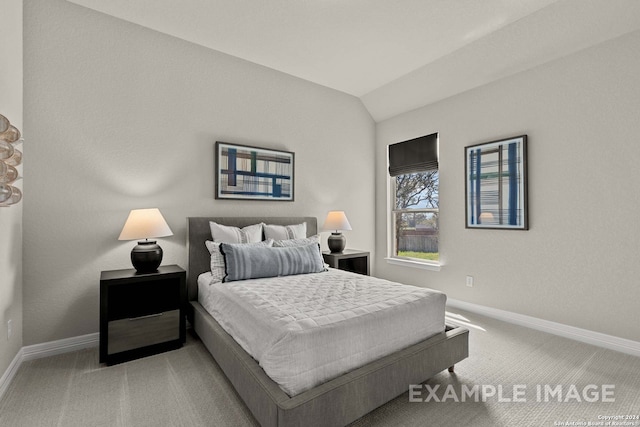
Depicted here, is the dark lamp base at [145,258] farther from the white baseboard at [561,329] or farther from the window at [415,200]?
the white baseboard at [561,329]

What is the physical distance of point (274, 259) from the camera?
8.87 ft

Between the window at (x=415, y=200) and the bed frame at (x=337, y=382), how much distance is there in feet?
6.95

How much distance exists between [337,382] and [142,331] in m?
1.76

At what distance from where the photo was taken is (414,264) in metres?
4.13

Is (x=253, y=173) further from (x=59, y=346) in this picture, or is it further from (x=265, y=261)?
(x=59, y=346)

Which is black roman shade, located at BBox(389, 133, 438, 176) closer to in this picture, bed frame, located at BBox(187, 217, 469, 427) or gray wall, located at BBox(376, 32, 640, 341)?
gray wall, located at BBox(376, 32, 640, 341)

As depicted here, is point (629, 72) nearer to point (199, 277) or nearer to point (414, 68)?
point (414, 68)

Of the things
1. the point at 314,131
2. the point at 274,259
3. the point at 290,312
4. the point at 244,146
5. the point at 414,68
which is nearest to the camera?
the point at 290,312

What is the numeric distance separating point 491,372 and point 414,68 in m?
3.27

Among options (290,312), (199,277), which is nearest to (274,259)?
(199,277)

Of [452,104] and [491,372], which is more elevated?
[452,104]

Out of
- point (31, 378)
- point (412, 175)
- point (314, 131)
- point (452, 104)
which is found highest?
point (452, 104)

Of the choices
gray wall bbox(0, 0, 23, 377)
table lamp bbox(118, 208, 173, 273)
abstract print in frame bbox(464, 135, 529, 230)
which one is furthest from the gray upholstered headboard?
abstract print in frame bbox(464, 135, 529, 230)

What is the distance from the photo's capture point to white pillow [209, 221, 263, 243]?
2.98 m
